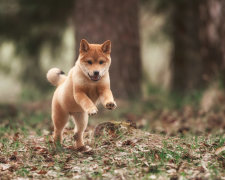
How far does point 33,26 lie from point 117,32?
3.84 meters

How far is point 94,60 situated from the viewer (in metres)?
4.37

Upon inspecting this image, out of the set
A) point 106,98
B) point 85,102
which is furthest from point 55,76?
point 106,98

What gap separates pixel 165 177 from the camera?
12.9 feet

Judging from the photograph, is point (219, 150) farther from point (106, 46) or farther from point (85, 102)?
point (106, 46)

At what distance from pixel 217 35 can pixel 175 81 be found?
13.6 ft

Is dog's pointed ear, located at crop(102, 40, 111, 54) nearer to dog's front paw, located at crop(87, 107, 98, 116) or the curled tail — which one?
dog's front paw, located at crop(87, 107, 98, 116)

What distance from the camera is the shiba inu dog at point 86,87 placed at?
168 inches

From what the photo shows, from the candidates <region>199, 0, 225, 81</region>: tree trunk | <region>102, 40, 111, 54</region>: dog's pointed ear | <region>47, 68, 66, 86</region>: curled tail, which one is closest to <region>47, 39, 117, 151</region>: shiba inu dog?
<region>102, 40, 111, 54</region>: dog's pointed ear

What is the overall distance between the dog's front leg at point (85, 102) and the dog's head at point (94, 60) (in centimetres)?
22

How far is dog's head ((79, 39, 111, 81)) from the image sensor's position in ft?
14.1

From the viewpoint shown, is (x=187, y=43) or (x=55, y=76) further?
(x=187, y=43)

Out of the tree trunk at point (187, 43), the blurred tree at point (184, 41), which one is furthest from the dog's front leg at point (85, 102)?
the tree trunk at point (187, 43)

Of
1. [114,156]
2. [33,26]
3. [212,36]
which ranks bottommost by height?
[114,156]

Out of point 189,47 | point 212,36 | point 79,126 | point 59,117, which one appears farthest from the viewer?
point 189,47
